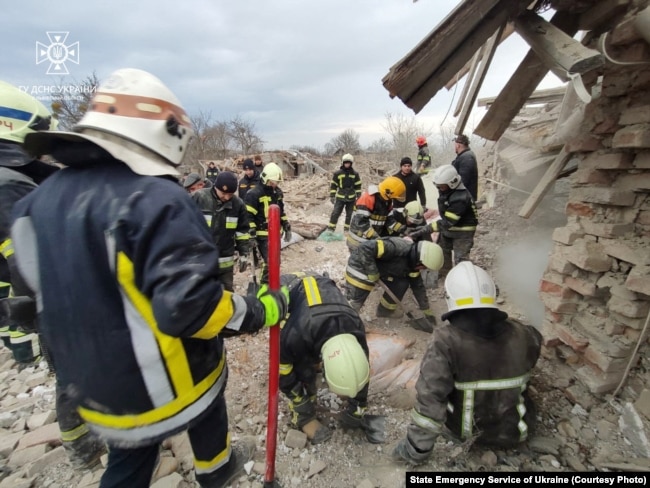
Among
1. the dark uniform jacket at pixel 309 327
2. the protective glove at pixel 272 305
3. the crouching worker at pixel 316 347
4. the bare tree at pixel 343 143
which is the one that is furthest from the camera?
the bare tree at pixel 343 143

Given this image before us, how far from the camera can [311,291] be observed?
2.40m

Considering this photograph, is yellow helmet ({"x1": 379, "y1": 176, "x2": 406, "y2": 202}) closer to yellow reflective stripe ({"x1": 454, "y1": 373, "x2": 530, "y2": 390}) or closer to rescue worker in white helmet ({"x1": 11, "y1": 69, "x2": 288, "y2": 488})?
yellow reflective stripe ({"x1": 454, "y1": 373, "x2": 530, "y2": 390})

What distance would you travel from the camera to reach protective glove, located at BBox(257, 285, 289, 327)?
1573 millimetres

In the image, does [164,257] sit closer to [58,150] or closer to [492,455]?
[58,150]

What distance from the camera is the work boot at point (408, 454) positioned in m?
1.94

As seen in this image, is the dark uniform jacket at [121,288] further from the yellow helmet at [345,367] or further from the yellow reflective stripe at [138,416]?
the yellow helmet at [345,367]

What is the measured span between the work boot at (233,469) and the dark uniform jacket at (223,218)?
236cm

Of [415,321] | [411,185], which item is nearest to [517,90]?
[415,321]

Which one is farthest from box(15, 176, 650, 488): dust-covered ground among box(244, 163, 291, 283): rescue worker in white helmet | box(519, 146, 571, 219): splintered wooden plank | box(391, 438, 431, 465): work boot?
box(244, 163, 291, 283): rescue worker in white helmet

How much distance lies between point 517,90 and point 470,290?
76.2 inches

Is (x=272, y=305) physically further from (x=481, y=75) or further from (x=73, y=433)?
(x=481, y=75)

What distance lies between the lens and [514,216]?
5.57 meters

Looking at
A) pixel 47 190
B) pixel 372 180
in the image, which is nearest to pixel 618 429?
pixel 47 190

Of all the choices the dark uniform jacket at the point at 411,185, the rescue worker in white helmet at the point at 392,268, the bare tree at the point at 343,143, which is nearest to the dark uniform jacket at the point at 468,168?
the dark uniform jacket at the point at 411,185
